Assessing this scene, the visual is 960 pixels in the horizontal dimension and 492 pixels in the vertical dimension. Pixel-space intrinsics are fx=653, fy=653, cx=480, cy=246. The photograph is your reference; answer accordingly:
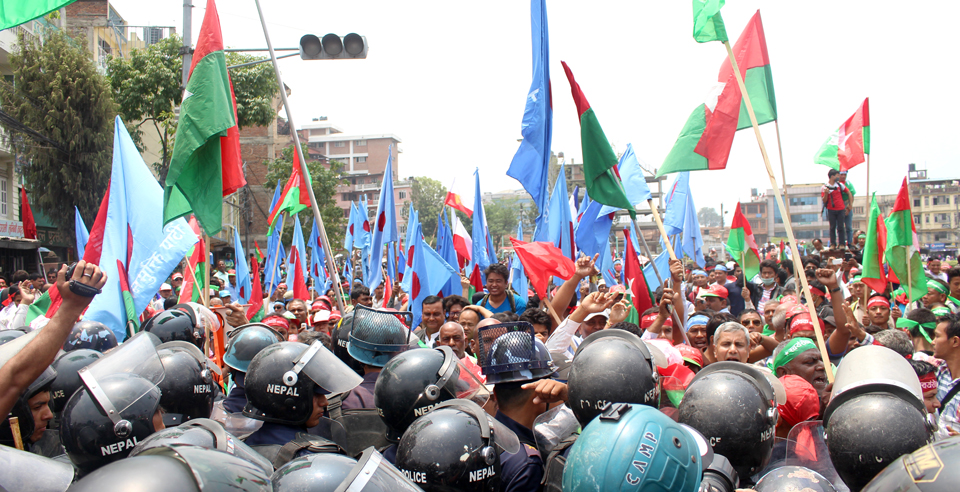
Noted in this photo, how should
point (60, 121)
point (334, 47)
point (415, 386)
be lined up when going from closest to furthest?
point (415, 386) → point (334, 47) → point (60, 121)

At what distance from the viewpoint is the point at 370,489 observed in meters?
2.09

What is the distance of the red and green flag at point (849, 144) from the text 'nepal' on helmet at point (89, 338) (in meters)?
10.1

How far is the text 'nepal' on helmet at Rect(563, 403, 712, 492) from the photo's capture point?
2.43 m

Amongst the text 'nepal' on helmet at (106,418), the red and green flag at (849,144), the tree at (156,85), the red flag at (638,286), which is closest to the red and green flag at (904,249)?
the red and green flag at (849,144)

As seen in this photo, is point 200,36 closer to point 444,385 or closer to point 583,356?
point 444,385

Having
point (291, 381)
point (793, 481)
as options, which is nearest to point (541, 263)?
point (291, 381)

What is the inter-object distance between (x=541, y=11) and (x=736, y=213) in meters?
7.73

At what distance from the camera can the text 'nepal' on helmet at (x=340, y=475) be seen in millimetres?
2102

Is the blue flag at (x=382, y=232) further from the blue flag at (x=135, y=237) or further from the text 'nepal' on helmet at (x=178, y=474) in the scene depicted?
the text 'nepal' on helmet at (x=178, y=474)

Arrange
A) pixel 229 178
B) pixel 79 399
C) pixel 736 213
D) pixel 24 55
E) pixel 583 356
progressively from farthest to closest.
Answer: pixel 24 55 → pixel 736 213 → pixel 229 178 → pixel 583 356 → pixel 79 399

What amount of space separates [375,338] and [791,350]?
320 cm

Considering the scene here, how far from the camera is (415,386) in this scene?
3.75 metres

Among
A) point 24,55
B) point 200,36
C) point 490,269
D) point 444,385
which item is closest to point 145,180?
point 200,36

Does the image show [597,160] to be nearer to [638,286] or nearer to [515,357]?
[638,286]
